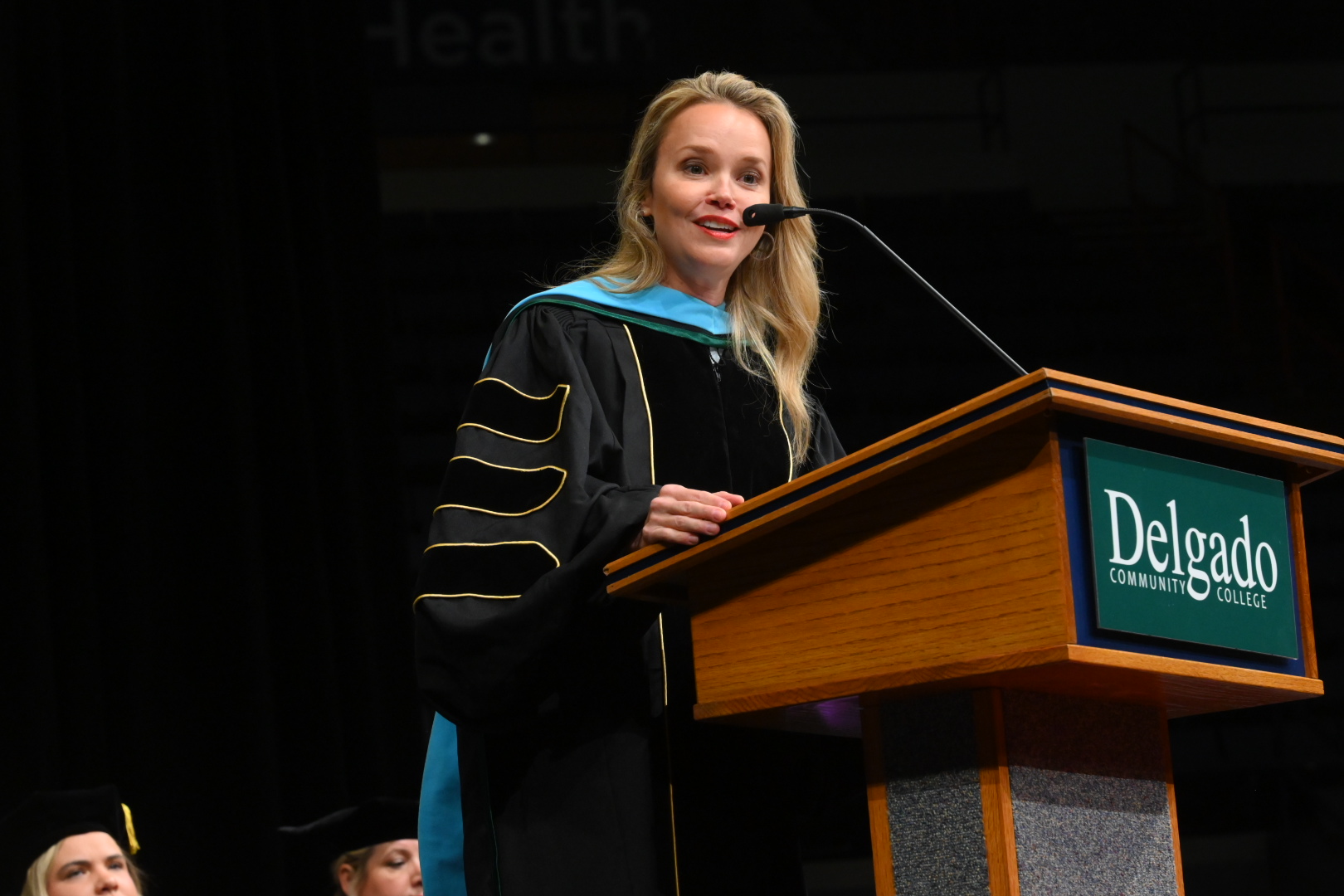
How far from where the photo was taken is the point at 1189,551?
1.19 m

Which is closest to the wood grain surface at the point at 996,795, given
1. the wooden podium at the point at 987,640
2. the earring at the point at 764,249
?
the wooden podium at the point at 987,640

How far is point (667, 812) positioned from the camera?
1.55 meters

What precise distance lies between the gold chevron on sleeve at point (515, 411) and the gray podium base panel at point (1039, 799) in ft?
1.61

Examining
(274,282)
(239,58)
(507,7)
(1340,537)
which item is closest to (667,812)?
(274,282)

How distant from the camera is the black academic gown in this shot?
1466 mm

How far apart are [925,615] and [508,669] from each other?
440mm

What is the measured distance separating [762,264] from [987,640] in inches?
35.4

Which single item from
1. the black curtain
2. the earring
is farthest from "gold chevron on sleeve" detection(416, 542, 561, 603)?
the black curtain

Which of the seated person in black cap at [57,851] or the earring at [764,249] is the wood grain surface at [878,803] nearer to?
the earring at [764,249]

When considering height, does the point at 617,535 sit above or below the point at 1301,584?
above

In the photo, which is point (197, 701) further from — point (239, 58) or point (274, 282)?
point (239, 58)

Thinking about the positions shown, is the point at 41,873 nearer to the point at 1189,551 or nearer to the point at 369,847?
the point at 369,847

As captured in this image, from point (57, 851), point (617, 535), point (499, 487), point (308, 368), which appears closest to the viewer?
point (617, 535)

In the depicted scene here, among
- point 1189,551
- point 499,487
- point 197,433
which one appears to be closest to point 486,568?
point 499,487
